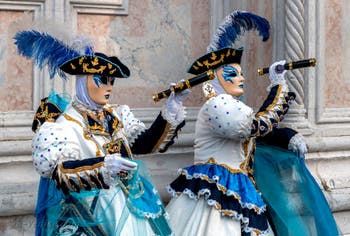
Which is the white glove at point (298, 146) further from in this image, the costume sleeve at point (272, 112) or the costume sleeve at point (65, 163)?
the costume sleeve at point (65, 163)

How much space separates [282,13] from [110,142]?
226 centimetres

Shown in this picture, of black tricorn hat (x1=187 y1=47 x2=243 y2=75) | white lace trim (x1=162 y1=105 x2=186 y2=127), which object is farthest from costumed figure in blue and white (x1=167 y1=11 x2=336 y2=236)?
white lace trim (x1=162 y1=105 x2=186 y2=127)

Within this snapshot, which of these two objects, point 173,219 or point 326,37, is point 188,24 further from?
point 173,219

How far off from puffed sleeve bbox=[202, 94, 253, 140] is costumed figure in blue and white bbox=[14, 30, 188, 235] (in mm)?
347

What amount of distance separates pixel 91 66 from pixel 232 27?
1418 millimetres

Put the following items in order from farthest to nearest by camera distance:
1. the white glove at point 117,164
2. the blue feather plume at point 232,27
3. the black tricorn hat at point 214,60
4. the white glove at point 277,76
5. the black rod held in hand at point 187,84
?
the blue feather plume at point 232,27 → the white glove at point 277,76 → the black tricorn hat at point 214,60 → the black rod held in hand at point 187,84 → the white glove at point 117,164

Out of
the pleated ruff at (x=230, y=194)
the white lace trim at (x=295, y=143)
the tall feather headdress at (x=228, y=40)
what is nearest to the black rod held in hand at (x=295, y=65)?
the tall feather headdress at (x=228, y=40)

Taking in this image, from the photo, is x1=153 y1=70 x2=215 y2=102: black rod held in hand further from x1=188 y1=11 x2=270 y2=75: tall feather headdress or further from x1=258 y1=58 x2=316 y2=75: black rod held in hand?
x1=258 y1=58 x2=316 y2=75: black rod held in hand

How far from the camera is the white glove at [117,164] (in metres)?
3.28

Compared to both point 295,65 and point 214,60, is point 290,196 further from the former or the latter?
point 214,60

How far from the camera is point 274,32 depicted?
5.57 m

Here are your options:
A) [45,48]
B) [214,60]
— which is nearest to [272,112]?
[214,60]

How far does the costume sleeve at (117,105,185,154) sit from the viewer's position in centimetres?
398

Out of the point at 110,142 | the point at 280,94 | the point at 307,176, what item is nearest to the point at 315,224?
the point at 307,176
